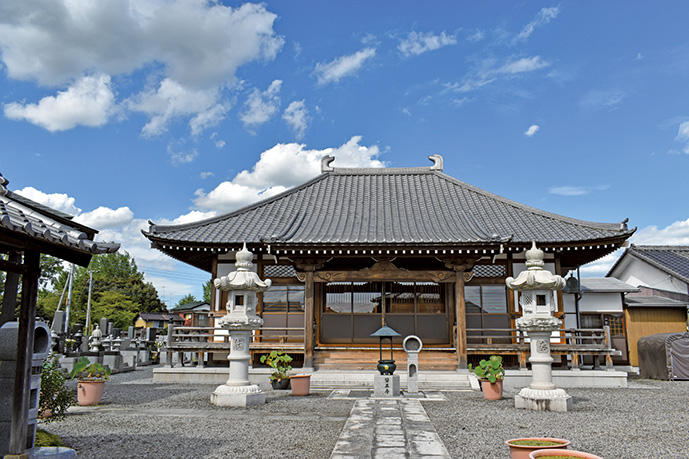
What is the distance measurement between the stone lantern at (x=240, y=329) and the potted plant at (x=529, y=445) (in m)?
6.72

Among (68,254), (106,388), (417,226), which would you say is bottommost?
(106,388)

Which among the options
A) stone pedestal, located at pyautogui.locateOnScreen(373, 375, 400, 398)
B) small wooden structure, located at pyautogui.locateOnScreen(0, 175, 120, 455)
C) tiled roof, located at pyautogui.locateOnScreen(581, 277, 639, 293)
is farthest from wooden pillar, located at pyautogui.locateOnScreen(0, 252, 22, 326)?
tiled roof, located at pyautogui.locateOnScreen(581, 277, 639, 293)

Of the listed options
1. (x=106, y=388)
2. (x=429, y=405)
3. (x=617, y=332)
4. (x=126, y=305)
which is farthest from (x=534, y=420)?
(x=126, y=305)

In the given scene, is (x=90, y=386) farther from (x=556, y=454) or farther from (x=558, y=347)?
(x=558, y=347)

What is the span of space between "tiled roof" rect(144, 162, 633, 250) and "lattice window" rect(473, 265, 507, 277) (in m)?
1.15

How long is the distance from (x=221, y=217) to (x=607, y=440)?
1356 cm

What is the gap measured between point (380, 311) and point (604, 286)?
10.6 m

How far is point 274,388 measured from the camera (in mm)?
12648

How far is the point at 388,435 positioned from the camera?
22.9 feet

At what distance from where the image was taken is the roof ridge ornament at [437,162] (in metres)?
20.7

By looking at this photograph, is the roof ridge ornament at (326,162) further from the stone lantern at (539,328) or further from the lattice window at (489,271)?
the stone lantern at (539,328)

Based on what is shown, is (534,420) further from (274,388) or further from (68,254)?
(68,254)

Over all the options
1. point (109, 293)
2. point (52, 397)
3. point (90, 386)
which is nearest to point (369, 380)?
point (90, 386)

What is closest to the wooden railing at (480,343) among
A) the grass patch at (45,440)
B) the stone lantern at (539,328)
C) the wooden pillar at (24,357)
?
the stone lantern at (539,328)
